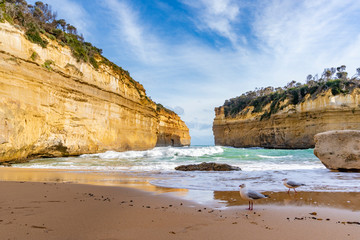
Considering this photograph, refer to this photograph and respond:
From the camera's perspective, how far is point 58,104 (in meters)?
16.4

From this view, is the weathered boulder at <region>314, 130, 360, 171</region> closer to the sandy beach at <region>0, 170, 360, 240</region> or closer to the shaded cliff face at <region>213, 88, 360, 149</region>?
the sandy beach at <region>0, 170, 360, 240</region>

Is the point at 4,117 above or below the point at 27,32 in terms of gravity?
below

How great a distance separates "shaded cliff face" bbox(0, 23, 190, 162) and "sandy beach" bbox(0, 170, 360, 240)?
9.92 m

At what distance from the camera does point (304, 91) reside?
39.4 m

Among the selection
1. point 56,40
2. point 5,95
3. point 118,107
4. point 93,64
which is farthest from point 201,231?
point 118,107

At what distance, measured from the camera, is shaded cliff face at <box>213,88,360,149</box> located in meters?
33.2

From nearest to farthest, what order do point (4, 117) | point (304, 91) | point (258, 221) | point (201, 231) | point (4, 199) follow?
1. point (201, 231)
2. point (258, 221)
3. point (4, 199)
4. point (4, 117)
5. point (304, 91)

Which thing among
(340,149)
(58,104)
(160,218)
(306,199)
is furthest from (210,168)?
(58,104)

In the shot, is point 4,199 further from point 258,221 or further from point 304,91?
point 304,91

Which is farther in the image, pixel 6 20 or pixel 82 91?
pixel 82 91

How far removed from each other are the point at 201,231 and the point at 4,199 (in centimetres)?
323

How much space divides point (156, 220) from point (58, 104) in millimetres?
15803

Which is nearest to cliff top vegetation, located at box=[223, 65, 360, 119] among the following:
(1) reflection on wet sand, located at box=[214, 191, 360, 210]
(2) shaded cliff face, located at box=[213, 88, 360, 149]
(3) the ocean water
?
(2) shaded cliff face, located at box=[213, 88, 360, 149]

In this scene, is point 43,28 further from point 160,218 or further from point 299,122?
point 299,122
